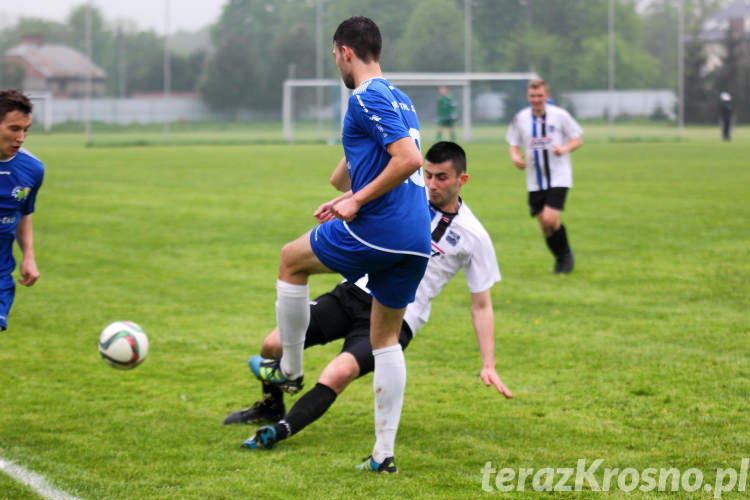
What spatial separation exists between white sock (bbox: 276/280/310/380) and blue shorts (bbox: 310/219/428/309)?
0.93 ft

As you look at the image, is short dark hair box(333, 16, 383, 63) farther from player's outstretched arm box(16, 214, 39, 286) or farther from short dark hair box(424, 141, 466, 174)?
player's outstretched arm box(16, 214, 39, 286)

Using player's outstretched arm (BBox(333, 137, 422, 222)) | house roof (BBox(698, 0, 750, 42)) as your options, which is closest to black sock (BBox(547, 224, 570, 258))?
player's outstretched arm (BBox(333, 137, 422, 222))

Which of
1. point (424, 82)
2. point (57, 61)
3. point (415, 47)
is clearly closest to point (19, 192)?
point (424, 82)

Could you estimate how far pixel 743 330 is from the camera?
7.24m

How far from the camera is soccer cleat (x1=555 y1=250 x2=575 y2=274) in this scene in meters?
10.0

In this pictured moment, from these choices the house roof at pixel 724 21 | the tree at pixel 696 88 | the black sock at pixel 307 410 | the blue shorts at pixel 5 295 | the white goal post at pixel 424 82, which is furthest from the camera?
the house roof at pixel 724 21

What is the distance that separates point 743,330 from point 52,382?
5.35m

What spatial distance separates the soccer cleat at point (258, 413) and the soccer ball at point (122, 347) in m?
0.66

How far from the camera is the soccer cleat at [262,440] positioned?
4.65 meters

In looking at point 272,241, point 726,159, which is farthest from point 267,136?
point 272,241

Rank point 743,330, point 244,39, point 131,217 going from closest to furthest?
1. point 743,330
2. point 131,217
3. point 244,39

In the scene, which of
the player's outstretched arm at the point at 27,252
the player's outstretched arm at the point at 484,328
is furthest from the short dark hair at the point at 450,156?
the player's outstretched arm at the point at 27,252

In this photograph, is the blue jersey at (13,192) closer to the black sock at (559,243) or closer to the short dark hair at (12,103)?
the short dark hair at (12,103)

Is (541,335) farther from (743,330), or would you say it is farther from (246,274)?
(246,274)
